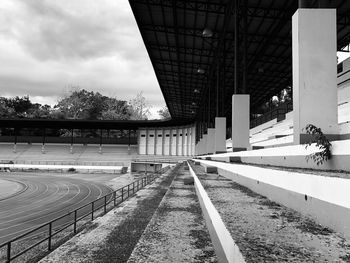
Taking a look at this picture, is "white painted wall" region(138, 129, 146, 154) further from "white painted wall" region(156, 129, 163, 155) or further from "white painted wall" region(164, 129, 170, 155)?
"white painted wall" region(164, 129, 170, 155)

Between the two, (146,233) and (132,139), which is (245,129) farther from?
(132,139)

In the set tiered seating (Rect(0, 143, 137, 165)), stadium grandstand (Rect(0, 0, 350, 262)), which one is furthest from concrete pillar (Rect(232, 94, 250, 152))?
tiered seating (Rect(0, 143, 137, 165))

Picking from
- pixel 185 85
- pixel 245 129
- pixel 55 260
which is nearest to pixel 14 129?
pixel 185 85

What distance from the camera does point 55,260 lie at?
6.68 m

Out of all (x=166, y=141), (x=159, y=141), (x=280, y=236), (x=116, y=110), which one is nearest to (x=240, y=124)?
(x=280, y=236)

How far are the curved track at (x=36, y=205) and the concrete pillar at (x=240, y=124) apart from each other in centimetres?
1320

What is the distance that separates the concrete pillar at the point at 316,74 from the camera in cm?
724

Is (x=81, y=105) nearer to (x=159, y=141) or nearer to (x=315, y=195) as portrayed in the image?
(x=159, y=141)

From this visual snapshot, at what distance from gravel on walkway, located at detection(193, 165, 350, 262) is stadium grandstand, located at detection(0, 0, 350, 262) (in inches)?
1.3

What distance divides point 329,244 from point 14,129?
95.1 meters

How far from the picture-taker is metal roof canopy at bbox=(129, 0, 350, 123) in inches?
766

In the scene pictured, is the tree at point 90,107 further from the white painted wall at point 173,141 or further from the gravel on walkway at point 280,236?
the gravel on walkway at point 280,236

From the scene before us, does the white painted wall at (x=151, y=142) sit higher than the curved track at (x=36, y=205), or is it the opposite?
the white painted wall at (x=151, y=142)

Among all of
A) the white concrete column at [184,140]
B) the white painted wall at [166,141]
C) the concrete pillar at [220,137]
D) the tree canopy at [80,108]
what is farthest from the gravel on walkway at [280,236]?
the tree canopy at [80,108]
